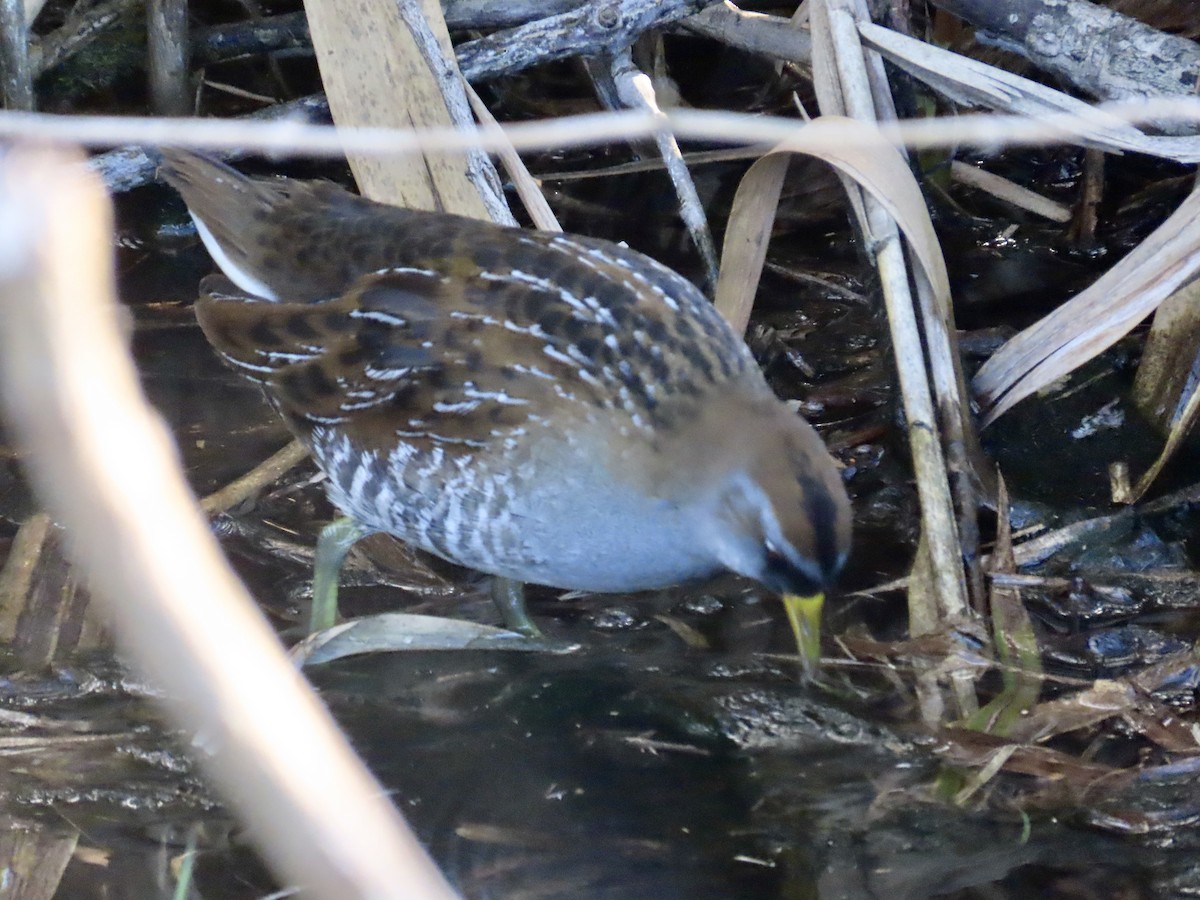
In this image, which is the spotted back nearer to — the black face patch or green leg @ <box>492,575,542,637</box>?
the black face patch

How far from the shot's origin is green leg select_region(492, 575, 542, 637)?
2.79 meters

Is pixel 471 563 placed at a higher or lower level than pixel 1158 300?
lower

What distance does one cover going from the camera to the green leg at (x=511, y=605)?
2795 mm

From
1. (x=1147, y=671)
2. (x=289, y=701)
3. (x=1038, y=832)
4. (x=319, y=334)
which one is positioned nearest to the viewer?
(x=289, y=701)

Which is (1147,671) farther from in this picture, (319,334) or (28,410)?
(28,410)

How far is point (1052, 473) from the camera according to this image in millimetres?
3111

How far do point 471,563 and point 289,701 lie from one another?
5.92ft

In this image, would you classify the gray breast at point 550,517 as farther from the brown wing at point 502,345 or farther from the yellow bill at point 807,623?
the yellow bill at point 807,623

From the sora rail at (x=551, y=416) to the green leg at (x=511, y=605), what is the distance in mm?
186

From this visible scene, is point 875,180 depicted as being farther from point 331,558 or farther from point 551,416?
point 331,558

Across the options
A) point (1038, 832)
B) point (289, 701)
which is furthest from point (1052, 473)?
point (289, 701)

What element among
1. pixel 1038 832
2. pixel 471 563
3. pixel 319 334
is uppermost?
pixel 319 334

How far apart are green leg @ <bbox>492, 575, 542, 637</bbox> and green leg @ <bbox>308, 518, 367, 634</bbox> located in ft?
1.13

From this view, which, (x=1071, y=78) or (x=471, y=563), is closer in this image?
(x=471, y=563)
